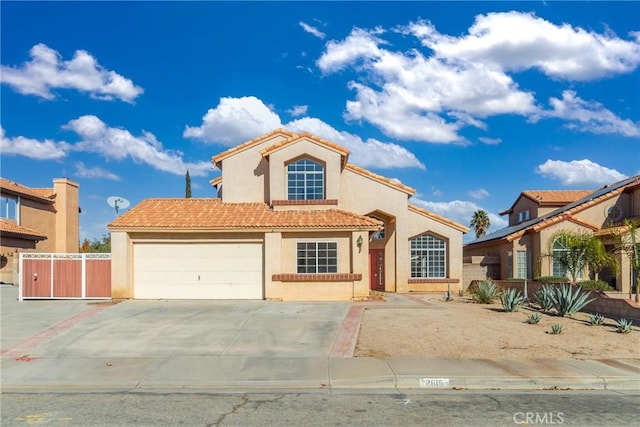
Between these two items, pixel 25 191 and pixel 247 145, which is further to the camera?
pixel 25 191

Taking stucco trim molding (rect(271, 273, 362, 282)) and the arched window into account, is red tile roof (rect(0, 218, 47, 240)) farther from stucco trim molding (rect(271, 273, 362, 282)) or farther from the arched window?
the arched window

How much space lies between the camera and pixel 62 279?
21766mm

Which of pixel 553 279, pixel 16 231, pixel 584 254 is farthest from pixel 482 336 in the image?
pixel 16 231

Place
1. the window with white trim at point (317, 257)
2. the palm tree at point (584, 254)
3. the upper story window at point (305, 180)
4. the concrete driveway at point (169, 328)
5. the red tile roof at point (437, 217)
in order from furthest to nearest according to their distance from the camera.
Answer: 1. the red tile roof at point (437, 217)
2. the upper story window at point (305, 180)
3. the window with white trim at point (317, 257)
4. the palm tree at point (584, 254)
5. the concrete driveway at point (169, 328)

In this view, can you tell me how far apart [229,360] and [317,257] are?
990 cm

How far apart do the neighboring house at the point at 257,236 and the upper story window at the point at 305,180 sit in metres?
0.04

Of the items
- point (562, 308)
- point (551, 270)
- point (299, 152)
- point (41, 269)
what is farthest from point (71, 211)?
point (562, 308)

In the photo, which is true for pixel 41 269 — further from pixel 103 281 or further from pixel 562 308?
pixel 562 308

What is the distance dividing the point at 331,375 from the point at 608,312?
12.1 m

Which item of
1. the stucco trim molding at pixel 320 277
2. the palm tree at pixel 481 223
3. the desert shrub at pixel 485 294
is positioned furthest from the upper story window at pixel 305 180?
the palm tree at pixel 481 223

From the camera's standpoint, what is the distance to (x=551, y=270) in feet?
97.9

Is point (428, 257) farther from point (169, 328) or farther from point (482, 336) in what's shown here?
point (169, 328)

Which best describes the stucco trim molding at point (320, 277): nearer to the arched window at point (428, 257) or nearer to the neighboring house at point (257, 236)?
the neighboring house at point (257, 236)

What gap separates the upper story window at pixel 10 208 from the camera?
118 feet
